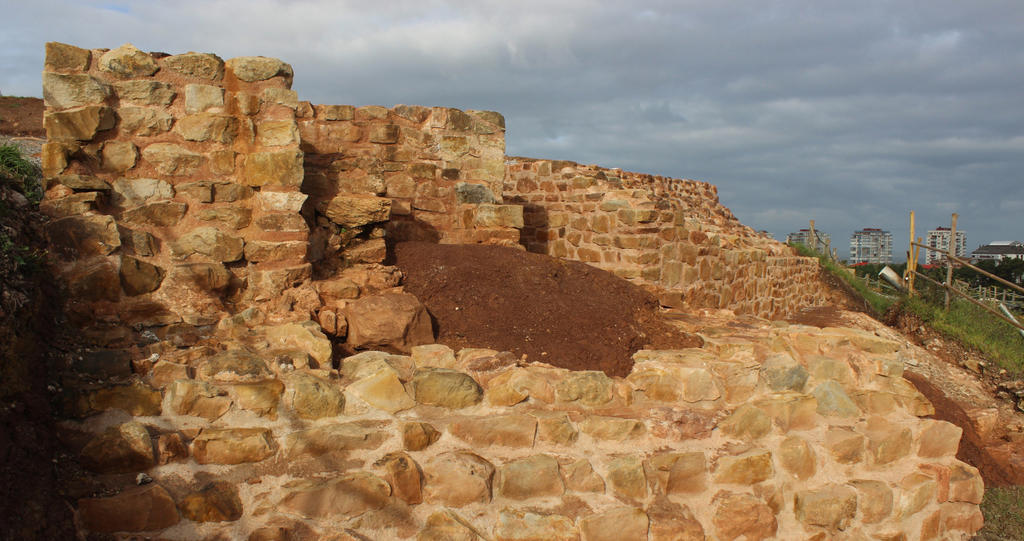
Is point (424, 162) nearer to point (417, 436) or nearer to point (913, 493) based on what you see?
point (417, 436)

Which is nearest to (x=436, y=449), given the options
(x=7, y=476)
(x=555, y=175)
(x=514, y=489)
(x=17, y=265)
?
(x=514, y=489)

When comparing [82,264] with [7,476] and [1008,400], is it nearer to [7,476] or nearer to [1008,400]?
[7,476]

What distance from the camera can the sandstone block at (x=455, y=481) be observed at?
3.15 metres

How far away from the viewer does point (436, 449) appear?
10.7 feet

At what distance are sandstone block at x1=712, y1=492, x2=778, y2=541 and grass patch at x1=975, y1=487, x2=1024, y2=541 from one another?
214 cm

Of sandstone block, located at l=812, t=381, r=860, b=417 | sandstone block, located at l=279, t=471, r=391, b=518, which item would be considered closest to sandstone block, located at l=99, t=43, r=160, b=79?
sandstone block, located at l=279, t=471, r=391, b=518

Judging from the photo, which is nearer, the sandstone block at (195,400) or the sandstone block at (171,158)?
the sandstone block at (195,400)

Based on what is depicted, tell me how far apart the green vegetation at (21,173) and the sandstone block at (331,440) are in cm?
216

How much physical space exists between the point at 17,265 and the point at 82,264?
0.44m

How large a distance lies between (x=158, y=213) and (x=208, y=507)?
1965mm

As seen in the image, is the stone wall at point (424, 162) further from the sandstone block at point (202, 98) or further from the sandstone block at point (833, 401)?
the sandstone block at point (833, 401)

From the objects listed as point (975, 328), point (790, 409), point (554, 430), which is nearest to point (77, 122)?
point (554, 430)

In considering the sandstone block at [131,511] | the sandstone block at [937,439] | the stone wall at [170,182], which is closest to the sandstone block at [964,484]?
the sandstone block at [937,439]

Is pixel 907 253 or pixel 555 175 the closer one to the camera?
pixel 555 175
